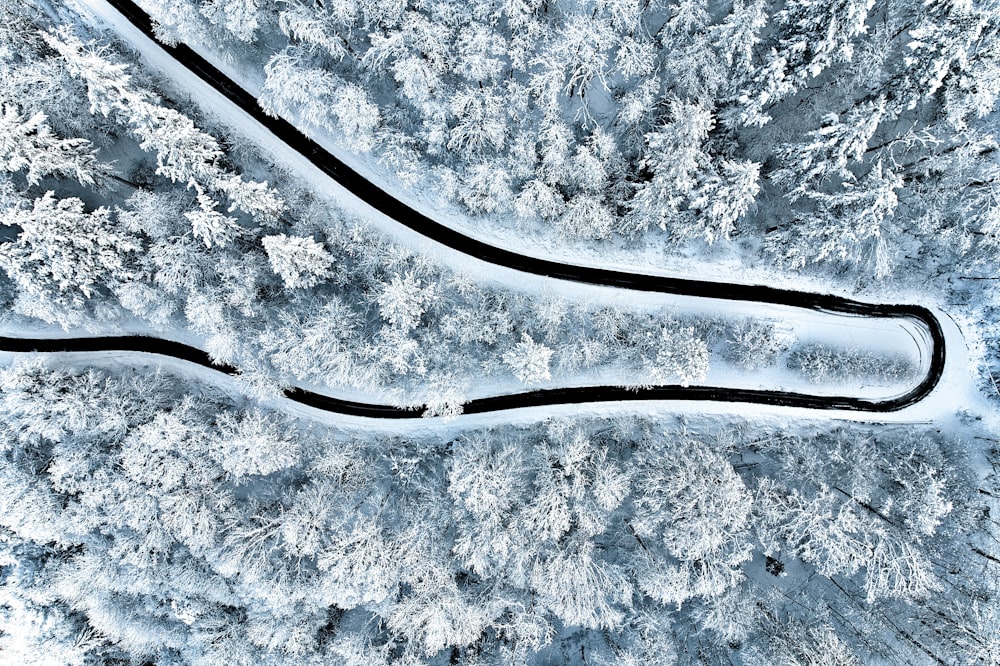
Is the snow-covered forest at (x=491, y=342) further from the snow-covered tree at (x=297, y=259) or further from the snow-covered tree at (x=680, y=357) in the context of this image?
the snow-covered tree at (x=297, y=259)

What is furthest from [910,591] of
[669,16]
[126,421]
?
[126,421]

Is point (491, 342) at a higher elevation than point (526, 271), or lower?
lower

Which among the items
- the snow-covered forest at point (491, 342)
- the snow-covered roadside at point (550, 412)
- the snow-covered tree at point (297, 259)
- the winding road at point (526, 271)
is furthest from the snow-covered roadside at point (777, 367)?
the snow-covered tree at point (297, 259)

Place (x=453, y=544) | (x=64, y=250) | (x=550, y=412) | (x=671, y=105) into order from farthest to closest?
(x=550, y=412), (x=453, y=544), (x=64, y=250), (x=671, y=105)

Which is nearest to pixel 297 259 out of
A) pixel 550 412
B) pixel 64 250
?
pixel 64 250

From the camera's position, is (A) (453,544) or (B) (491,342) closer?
(A) (453,544)

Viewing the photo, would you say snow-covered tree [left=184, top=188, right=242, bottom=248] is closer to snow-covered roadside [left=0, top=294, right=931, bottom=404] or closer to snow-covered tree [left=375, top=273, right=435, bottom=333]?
snow-covered roadside [left=0, top=294, right=931, bottom=404]

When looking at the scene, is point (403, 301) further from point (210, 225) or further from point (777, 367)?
point (777, 367)

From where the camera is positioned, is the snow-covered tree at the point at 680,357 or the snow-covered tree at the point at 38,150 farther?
the snow-covered tree at the point at 680,357
